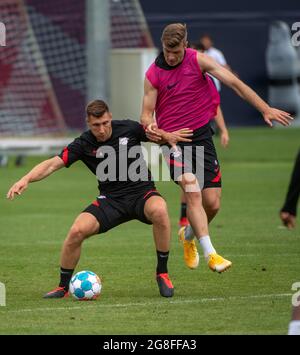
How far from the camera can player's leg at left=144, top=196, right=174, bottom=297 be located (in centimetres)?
1061

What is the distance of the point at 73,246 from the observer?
34.7 ft

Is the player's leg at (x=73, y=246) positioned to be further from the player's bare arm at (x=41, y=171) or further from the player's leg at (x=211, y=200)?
the player's leg at (x=211, y=200)

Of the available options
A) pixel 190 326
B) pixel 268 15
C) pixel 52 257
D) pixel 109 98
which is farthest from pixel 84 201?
pixel 268 15

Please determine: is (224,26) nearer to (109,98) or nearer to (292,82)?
(292,82)

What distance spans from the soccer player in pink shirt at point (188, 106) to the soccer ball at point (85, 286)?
1.17 meters

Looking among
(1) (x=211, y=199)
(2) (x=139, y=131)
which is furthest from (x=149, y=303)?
(1) (x=211, y=199)

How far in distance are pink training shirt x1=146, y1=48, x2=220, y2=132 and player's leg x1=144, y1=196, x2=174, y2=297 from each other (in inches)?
49.0

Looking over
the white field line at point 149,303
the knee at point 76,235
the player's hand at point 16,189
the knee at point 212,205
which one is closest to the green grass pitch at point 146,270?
the white field line at point 149,303

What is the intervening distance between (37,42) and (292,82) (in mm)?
7330

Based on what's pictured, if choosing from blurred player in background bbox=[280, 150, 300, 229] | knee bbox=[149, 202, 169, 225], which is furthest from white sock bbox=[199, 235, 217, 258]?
blurred player in background bbox=[280, 150, 300, 229]

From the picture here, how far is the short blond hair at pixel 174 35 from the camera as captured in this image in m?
11.1

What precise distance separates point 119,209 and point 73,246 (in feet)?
1.83

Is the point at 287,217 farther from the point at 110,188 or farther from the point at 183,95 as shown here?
the point at 183,95
